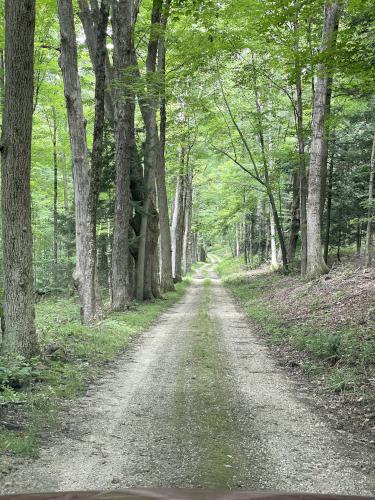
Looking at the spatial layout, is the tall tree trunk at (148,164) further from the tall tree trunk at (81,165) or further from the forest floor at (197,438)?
the forest floor at (197,438)

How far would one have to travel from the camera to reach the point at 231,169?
32.4 metres

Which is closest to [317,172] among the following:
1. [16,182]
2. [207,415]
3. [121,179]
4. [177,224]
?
[121,179]

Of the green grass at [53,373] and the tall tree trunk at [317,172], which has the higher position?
the tall tree trunk at [317,172]

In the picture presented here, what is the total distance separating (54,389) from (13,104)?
4.61 m

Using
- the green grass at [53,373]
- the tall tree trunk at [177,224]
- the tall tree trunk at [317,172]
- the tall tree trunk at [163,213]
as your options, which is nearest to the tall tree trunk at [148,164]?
the tall tree trunk at [163,213]

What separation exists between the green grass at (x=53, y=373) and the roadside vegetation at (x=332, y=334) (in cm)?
371

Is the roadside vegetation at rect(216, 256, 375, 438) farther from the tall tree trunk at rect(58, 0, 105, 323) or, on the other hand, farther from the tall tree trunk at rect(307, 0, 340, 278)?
the tall tree trunk at rect(58, 0, 105, 323)

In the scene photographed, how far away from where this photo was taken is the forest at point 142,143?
791cm

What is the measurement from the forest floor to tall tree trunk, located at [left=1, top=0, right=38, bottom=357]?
1.74 meters

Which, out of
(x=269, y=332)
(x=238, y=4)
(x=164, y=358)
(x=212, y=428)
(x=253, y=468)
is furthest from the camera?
(x=238, y=4)

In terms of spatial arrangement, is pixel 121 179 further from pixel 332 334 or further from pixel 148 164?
pixel 332 334

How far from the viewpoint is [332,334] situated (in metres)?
9.91

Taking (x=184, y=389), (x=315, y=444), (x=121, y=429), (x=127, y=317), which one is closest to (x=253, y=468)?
(x=315, y=444)

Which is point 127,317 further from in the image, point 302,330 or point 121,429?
point 121,429
